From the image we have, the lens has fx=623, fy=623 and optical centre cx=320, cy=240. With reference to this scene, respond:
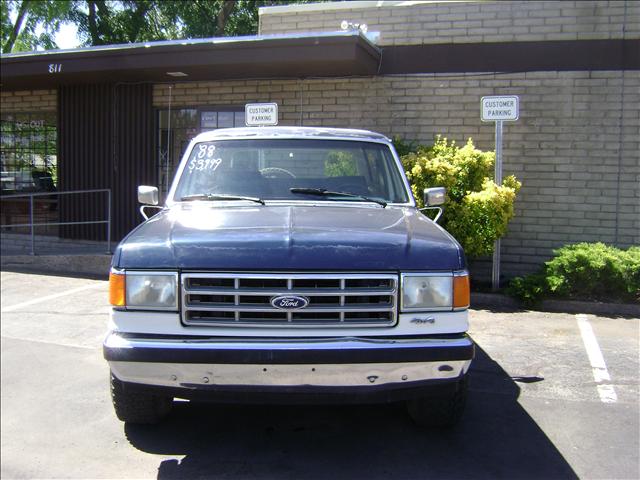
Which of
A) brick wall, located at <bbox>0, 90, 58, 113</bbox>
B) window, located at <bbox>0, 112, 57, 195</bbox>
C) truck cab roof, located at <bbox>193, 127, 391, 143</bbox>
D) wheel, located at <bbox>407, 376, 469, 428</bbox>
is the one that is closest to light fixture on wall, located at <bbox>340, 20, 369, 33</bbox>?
truck cab roof, located at <bbox>193, 127, 391, 143</bbox>

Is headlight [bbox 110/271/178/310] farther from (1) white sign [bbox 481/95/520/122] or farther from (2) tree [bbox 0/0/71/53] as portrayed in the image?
(2) tree [bbox 0/0/71/53]

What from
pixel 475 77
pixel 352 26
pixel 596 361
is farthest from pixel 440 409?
pixel 352 26

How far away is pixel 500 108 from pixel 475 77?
1.63 m

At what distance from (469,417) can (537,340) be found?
7.96 feet

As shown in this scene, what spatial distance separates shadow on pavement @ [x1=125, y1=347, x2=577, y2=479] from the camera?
3.61m

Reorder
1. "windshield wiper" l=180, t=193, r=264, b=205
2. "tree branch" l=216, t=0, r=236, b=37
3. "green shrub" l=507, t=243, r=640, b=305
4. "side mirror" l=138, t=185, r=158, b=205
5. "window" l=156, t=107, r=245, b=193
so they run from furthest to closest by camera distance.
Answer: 1. "tree branch" l=216, t=0, r=236, b=37
2. "window" l=156, t=107, r=245, b=193
3. "green shrub" l=507, t=243, r=640, b=305
4. "side mirror" l=138, t=185, r=158, b=205
5. "windshield wiper" l=180, t=193, r=264, b=205

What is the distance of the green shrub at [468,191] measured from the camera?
8078mm

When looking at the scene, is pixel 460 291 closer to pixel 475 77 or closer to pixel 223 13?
pixel 475 77

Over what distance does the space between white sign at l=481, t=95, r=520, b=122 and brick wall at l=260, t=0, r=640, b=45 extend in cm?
185

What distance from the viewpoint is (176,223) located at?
378 cm

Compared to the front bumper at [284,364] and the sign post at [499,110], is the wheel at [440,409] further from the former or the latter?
the sign post at [499,110]

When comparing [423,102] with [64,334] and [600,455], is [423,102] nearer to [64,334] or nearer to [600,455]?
[64,334]

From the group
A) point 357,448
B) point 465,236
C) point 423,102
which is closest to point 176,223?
point 357,448

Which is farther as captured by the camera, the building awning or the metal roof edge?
the building awning
